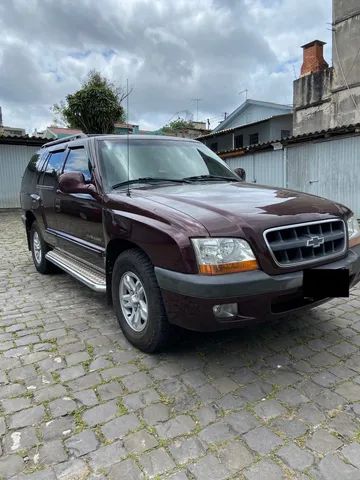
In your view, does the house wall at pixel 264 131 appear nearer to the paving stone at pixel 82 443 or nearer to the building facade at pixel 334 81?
the building facade at pixel 334 81

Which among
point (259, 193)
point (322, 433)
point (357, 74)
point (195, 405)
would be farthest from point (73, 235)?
point (357, 74)

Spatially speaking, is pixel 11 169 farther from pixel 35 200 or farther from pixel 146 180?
pixel 146 180

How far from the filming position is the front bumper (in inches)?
91.6

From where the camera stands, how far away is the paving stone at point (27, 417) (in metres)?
2.24

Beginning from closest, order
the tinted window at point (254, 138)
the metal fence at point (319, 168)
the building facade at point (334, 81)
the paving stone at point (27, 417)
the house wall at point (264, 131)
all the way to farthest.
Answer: the paving stone at point (27, 417)
the metal fence at point (319, 168)
the building facade at point (334, 81)
the house wall at point (264, 131)
the tinted window at point (254, 138)

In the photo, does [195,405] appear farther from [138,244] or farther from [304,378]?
[138,244]

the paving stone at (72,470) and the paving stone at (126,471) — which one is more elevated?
the paving stone at (72,470)

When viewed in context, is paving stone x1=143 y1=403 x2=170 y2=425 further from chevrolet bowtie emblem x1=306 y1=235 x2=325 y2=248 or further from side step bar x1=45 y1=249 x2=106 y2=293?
chevrolet bowtie emblem x1=306 y1=235 x2=325 y2=248

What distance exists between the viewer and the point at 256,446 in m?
2.02

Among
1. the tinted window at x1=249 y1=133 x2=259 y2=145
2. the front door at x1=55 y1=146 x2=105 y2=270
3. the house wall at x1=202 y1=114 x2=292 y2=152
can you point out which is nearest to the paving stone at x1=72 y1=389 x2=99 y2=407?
the front door at x1=55 y1=146 x2=105 y2=270

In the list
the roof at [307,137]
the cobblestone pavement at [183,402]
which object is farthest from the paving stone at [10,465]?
the roof at [307,137]

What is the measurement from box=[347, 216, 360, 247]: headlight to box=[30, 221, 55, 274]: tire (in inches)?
155

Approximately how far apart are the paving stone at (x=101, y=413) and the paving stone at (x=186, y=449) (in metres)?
0.47

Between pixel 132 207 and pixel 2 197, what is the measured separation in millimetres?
14297
